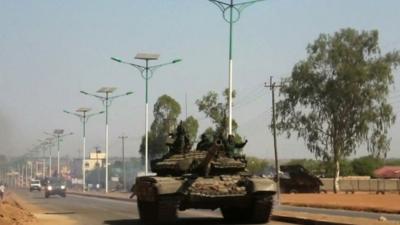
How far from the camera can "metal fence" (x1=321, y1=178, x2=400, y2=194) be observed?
7724 centimetres

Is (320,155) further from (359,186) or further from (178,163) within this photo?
(178,163)

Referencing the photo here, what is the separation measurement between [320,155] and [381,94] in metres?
8.16

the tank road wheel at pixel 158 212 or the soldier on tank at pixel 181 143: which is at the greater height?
the soldier on tank at pixel 181 143

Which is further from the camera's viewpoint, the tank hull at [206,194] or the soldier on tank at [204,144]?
the soldier on tank at [204,144]

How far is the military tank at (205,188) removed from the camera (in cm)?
2314

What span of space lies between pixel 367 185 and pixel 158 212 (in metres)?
60.0

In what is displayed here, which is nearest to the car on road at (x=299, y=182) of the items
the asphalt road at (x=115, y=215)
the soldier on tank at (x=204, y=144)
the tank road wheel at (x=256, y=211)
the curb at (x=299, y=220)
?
the asphalt road at (x=115, y=215)

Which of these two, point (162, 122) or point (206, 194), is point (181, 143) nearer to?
point (206, 194)

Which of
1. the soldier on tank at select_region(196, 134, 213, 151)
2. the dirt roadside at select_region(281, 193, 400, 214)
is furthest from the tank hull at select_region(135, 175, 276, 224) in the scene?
the dirt roadside at select_region(281, 193, 400, 214)

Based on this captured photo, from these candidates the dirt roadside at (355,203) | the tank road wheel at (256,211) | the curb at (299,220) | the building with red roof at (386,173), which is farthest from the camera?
the building with red roof at (386,173)

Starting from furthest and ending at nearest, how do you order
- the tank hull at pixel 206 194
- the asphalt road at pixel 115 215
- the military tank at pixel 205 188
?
1. the asphalt road at pixel 115 215
2. the military tank at pixel 205 188
3. the tank hull at pixel 206 194

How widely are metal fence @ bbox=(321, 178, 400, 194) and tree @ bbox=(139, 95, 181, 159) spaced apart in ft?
57.9

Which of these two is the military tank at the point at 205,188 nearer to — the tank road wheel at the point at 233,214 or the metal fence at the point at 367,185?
the tank road wheel at the point at 233,214

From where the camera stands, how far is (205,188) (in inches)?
921
